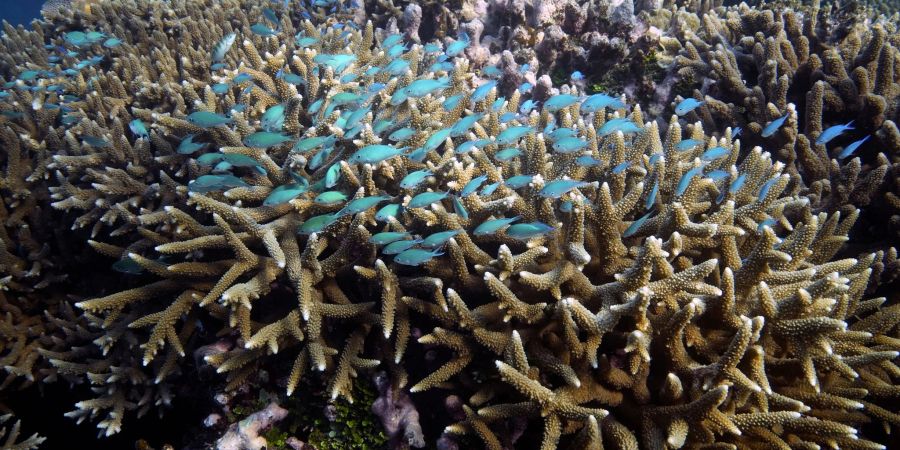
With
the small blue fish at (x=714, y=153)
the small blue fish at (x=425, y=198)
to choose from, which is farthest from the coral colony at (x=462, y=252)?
the small blue fish at (x=714, y=153)

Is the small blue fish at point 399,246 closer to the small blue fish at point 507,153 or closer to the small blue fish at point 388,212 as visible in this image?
the small blue fish at point 388,212

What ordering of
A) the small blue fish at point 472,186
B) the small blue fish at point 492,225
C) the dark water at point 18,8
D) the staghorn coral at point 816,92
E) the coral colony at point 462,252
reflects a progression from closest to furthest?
the coral colony at point 462,252, the small blue fish at point 492,225, the small blue fish at point 472,186, the staghorn coral at point 816,92, the dark water at point 18,8

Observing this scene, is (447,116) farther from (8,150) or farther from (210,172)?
(8,150)

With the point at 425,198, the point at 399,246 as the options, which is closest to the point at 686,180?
the point at 425,198

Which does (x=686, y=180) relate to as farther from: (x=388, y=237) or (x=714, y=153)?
(x=388, y=237)

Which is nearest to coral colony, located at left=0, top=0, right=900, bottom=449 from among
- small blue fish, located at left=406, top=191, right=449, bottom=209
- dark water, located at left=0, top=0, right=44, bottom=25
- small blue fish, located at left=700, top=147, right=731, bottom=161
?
small blue fish, located at left=406, top=191, right=449, bottom=209

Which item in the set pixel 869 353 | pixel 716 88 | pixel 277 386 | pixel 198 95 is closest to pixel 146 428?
pixel 277 386

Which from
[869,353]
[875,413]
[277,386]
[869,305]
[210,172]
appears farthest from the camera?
[210,172]

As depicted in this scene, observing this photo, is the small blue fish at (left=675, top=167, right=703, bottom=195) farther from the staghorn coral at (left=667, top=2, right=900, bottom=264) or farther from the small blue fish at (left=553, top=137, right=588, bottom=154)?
the staghorn coral at (left=667, top=2, right=900, bottom=264)

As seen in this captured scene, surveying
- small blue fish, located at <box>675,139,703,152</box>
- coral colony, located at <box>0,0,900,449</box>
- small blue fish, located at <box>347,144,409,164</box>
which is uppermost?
small blue fish, located at <box>347,144,409,164</box>
